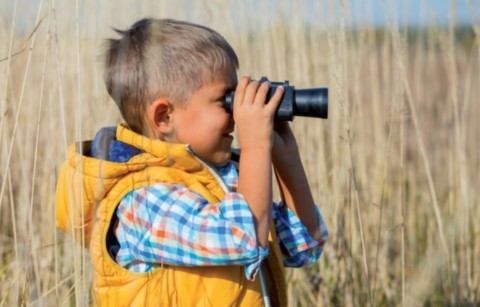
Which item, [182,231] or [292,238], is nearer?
[182,231]

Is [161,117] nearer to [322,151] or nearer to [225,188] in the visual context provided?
[225,188]

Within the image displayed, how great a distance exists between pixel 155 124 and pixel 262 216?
264mm

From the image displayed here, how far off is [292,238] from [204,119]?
0.33m

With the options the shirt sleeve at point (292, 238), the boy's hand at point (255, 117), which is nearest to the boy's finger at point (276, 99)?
the boy's hand at point (255, 117)

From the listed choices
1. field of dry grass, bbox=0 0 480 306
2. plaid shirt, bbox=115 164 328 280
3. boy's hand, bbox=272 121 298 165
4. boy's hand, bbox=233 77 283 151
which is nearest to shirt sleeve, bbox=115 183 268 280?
plaid shirt, bbox=115 164 328 280

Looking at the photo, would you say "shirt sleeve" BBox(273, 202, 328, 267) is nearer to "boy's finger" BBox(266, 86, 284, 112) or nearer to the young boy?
the young boy

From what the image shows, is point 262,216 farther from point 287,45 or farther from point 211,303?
point 287,45

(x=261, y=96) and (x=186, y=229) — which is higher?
(x=261, y=96)

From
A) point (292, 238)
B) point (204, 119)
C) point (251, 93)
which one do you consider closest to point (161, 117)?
point (204, 119)

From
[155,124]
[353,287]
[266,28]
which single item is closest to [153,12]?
[266,28]

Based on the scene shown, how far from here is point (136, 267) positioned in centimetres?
147

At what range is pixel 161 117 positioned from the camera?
1.50 metres

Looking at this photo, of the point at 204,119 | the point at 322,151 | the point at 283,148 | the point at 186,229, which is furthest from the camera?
the point at 322,151

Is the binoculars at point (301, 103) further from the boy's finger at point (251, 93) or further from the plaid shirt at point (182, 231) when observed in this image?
the plaid shirt at point (182, 231)
